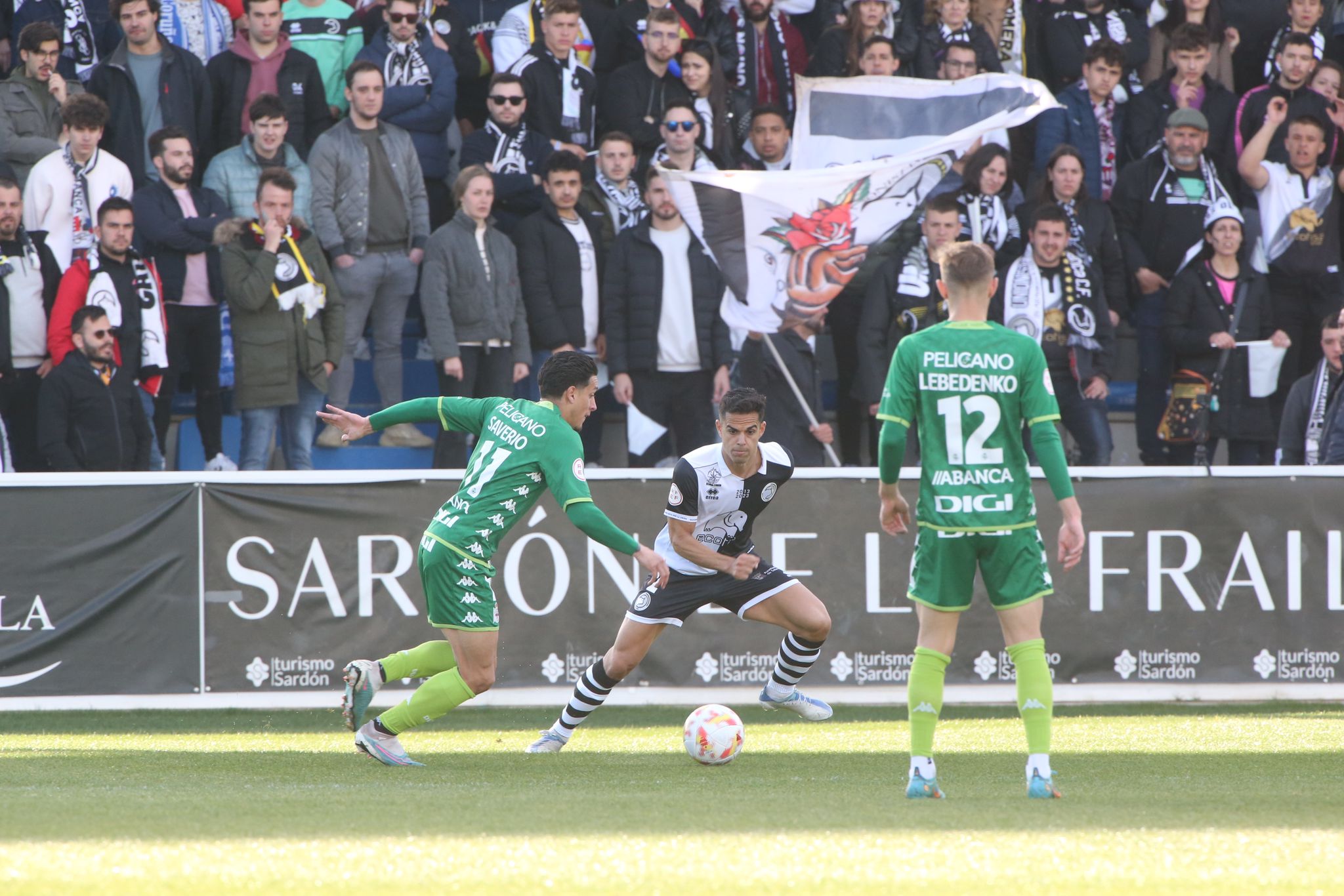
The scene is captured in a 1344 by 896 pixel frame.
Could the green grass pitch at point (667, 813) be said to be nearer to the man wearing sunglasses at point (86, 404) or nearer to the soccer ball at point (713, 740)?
the soccer ball at point (713, 740)

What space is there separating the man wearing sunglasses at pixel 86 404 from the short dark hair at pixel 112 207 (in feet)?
2.08

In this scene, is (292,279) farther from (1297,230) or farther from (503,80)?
(1297,230)

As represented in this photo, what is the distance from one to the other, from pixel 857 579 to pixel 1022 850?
5.91 metres

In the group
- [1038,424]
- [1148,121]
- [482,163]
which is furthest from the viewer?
[1148,121]

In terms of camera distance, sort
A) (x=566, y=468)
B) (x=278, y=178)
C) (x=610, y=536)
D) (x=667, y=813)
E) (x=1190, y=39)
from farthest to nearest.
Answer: (x=1190, y=39)
(x=278, y=178)
(x=566, y=468)
(x=610, y=536)
(x=667, y=813)

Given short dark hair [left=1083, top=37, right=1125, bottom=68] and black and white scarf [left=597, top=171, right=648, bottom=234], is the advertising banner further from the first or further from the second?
short dark hair [left=1083, top=37, right=1125, bottom=68]

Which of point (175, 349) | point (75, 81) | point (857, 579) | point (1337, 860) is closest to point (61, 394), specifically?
point (175, 349)

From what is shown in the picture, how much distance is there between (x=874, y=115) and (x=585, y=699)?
6.13 metres

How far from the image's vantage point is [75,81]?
1220cm

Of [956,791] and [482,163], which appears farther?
[482,163]

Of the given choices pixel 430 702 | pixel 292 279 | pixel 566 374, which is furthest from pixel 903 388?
pixel 292 279

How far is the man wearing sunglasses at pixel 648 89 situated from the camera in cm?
1263

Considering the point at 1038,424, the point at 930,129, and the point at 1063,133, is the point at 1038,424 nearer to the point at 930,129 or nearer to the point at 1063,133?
the point at 930,129

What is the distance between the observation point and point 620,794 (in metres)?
6.45
